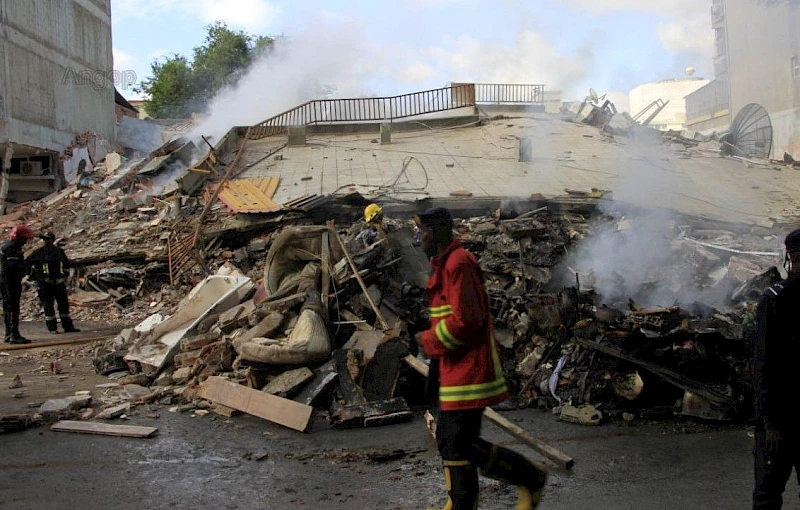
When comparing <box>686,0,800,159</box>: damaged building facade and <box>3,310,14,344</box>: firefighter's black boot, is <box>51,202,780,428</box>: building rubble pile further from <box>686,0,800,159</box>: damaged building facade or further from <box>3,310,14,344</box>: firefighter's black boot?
<box>686,0,800,159</box>: damaged building facade

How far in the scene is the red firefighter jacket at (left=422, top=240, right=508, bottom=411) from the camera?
2795 mm

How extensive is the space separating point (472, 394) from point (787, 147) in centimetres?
2097

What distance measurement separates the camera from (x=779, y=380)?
2641 mm

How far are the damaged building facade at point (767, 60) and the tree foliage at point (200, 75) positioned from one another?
24465mm

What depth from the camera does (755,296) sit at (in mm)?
7094

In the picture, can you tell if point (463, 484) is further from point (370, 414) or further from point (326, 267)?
point (326, 267)

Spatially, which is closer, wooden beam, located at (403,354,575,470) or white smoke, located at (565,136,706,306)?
wooden beam, located at (403,354,575,470)

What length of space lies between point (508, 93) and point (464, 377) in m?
19.7

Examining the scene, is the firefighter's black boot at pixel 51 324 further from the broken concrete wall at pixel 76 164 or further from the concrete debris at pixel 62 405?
the broken concrete wall at pixel 76 164

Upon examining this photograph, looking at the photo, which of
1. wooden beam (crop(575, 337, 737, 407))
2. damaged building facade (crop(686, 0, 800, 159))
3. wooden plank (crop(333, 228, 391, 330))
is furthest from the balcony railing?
wooden beam (crop(575, 337, 737, 407))

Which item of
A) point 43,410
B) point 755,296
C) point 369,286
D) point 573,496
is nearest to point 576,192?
point 755,296

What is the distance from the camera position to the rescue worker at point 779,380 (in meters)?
2.62

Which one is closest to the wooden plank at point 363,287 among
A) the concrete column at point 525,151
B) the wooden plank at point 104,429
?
the wooden plank at point 104,429

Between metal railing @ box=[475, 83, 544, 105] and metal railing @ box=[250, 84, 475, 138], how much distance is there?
2.31m
